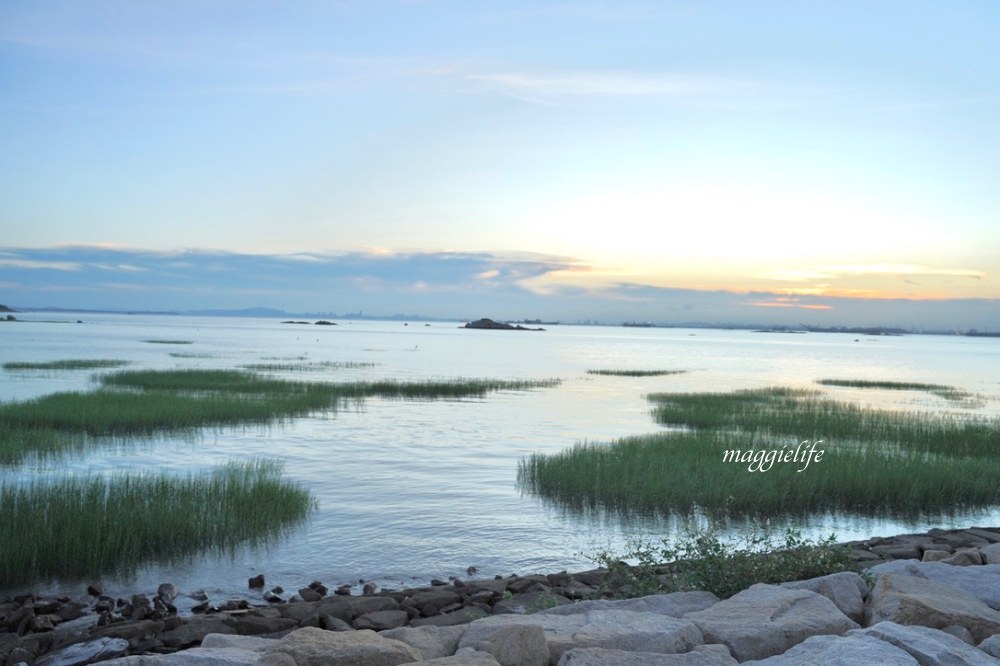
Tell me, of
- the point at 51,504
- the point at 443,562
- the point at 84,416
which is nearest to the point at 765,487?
the point at 443,562

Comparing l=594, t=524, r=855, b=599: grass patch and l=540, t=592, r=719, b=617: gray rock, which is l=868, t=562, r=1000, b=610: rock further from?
l=540, t=592, r=719, b=617: gray rock

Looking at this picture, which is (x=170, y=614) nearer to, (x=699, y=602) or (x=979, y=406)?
(x=699, y=602)

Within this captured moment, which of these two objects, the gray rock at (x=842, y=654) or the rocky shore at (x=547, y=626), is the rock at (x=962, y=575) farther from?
the gray rock at (x=842, y=654)

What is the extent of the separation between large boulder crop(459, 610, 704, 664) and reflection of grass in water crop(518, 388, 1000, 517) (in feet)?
23.8

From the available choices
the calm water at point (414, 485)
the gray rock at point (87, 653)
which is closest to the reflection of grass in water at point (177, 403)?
the calm water at point (414, 485)

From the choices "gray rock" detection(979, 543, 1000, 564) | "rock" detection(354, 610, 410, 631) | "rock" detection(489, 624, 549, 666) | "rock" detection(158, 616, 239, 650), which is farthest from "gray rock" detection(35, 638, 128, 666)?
"gray rock" detection(979, 543, 1000, 564)

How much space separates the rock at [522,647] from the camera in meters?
6.53

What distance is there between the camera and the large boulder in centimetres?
688

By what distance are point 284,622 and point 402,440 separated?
60.2 ft

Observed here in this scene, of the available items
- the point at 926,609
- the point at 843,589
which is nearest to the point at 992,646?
the point at 926,609

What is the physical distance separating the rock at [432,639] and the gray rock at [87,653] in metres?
3.02

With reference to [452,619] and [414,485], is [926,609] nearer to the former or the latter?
[452,619]

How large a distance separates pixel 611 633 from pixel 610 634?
0.03m

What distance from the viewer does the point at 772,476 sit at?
19.2 meters
